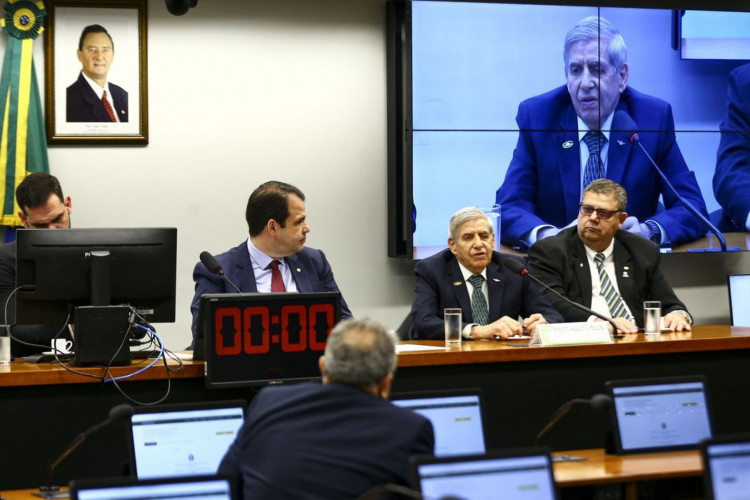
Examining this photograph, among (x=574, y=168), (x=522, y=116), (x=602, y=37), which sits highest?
(x=602, y=37)

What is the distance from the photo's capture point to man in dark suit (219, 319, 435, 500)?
2.24 meters

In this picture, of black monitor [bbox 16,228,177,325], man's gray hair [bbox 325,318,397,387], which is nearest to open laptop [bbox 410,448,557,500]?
man's gray hair [bbox 325,318,397,387]

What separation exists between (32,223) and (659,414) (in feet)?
8.47

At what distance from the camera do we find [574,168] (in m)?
6.07

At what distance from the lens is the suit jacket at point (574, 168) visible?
5.97 metres

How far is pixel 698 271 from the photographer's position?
6.56 m

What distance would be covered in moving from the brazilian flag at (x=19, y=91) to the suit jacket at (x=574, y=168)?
2545 mm

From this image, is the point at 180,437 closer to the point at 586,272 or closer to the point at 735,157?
the point at 586,272

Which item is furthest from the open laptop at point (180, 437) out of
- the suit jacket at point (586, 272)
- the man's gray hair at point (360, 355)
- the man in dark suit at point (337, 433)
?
the suit jacket at point (586, 272)

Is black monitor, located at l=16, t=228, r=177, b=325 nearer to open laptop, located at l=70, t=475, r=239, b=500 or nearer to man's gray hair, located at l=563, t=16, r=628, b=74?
open laptop, located at l=70, t=475, r=239, b=500

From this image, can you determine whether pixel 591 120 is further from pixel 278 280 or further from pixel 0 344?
pixel 0 344

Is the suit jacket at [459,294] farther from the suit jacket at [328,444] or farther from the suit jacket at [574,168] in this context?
the suit jacket at [328,444]

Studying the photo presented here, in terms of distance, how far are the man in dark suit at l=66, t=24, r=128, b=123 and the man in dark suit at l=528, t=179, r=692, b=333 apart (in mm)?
2362

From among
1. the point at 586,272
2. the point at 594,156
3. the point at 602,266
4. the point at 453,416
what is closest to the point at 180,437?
the point at 453,416
